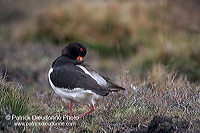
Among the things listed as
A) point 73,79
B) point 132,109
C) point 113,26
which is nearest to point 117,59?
point 113,26

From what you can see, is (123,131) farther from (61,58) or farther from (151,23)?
(151,23)

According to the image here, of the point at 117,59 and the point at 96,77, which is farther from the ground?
the point at 117,59

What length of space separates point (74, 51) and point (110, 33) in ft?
27.4

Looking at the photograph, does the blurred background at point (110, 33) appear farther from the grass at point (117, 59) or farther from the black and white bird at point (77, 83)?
the black and white bird at point (77, 83)

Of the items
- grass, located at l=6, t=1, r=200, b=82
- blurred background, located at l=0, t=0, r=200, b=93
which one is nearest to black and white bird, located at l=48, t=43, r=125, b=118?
blurred background, located at l=0, t=0, r=200, b=93

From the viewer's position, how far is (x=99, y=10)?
1650cm

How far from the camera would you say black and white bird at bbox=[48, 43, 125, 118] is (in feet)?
20.6

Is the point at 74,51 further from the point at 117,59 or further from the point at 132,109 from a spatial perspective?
the point at 117,59

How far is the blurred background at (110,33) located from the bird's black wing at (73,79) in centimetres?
543

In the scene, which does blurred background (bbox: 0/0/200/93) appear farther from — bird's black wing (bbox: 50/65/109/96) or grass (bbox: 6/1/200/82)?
bird's black wing (bbox: 50/65/109/96)

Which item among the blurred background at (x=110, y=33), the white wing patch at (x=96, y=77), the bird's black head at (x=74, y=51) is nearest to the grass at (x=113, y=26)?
the blurred background at (x=110, y=33)

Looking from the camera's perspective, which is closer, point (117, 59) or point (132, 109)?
point (132, 109)

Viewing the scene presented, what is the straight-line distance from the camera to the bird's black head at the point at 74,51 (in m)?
7.36

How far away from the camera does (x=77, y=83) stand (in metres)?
6.34
